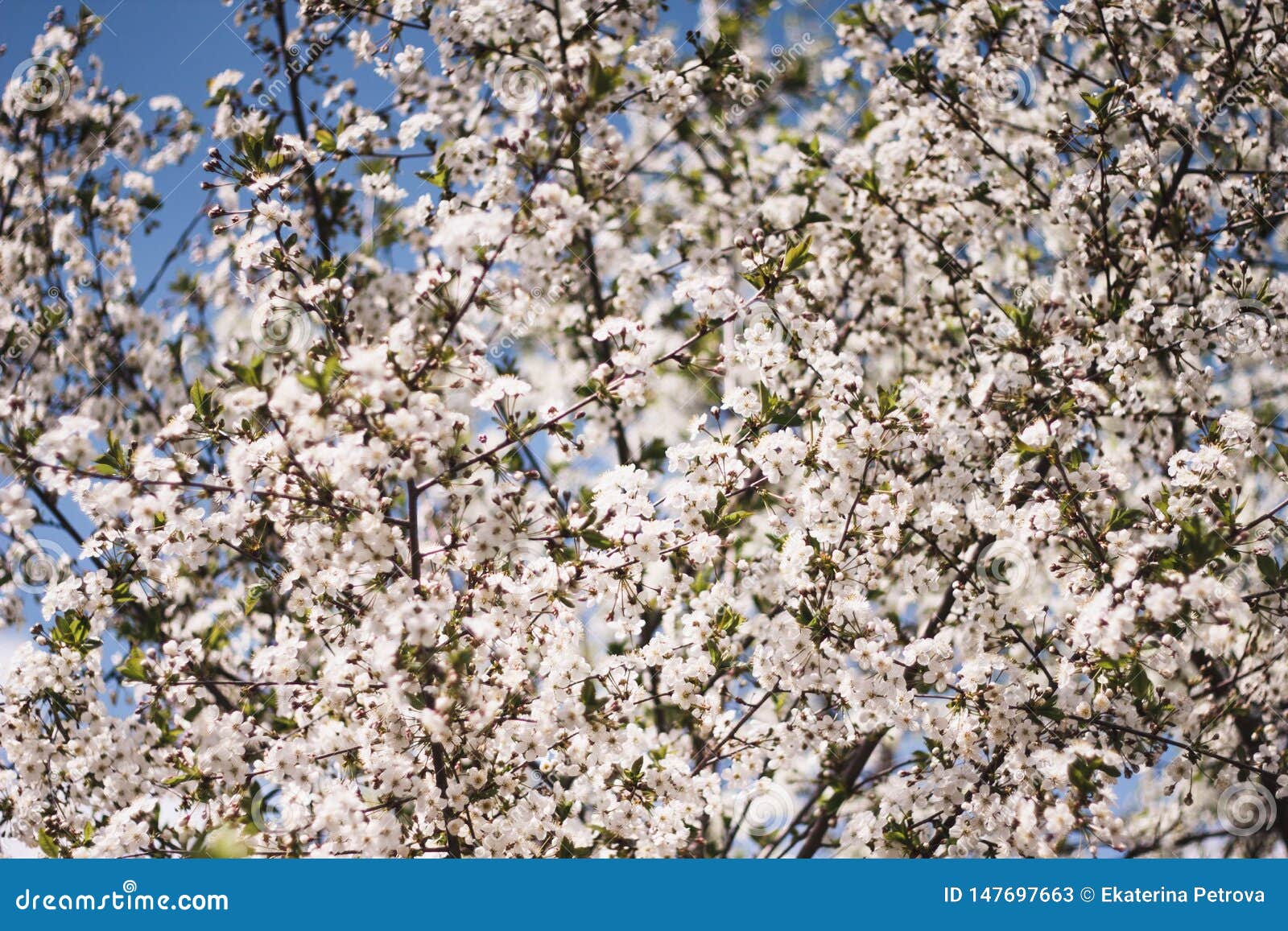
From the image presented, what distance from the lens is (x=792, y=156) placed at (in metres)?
6.48

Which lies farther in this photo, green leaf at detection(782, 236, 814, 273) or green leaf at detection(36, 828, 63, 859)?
green leaf at detection(36, 828, 63, 859)

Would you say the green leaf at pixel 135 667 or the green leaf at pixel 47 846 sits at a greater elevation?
the green leaf at pixel 135 667

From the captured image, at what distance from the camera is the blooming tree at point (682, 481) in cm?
325

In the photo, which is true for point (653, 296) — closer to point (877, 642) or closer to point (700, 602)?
point (700, 602)

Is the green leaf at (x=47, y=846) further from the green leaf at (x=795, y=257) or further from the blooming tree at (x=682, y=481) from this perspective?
the green leaf at (x=795, y=257)

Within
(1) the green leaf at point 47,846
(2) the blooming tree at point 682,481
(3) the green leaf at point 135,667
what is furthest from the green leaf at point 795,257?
(1) the green leaf at point 47,846

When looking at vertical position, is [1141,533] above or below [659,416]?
below

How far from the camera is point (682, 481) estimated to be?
3.62 m

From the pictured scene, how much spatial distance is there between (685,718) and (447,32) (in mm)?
3927

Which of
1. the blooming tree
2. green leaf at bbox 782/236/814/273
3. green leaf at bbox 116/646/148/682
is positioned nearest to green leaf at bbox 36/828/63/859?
the blooming tree

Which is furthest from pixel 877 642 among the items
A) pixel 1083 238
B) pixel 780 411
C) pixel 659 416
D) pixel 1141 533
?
pixel 659 416

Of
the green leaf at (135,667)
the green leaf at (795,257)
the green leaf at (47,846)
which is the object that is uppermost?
the green leaf at (795,257)

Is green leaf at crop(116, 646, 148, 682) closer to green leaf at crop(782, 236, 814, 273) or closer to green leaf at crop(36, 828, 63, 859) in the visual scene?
green leaf at crop(36, 828, 63, 859)

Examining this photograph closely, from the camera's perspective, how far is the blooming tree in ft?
10.6
